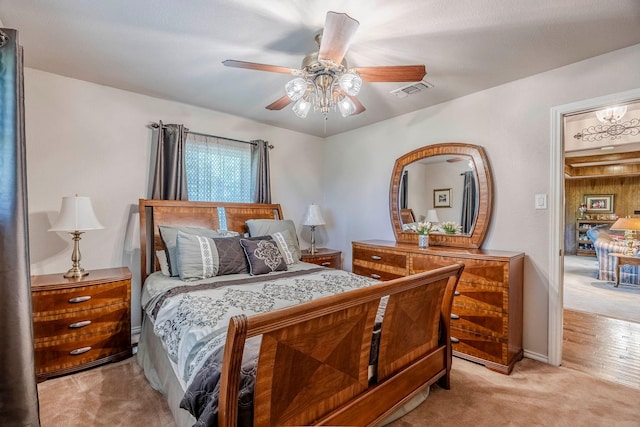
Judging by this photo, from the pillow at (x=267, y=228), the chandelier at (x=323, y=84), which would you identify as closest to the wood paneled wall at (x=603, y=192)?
the pillow at (x=267, y=228)

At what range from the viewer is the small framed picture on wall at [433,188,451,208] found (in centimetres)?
321

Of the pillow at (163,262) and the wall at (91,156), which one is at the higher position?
the wall at (91,156)

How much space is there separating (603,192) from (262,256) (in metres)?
10.4

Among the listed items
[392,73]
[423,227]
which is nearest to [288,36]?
[392,73]

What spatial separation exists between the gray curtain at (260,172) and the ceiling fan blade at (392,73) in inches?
82.5

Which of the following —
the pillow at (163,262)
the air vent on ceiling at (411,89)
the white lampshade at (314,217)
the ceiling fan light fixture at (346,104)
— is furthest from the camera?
the white lampshade at (314,217)

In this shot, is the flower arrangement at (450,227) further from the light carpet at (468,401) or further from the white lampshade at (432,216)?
the light carpet at (468,401)

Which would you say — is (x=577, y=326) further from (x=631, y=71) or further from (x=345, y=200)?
(x=345, y=200)

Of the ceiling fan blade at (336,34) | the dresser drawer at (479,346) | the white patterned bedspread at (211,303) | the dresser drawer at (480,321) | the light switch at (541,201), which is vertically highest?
the ceiling fan blade at (336,34)

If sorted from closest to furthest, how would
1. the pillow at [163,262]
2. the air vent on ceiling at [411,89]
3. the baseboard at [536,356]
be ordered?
the baseboard at [536,356] < the pillow at [163,262] < the air vent on ceiling at [411,89]

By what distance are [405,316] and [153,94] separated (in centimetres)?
320

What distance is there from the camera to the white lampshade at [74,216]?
7.71 ft

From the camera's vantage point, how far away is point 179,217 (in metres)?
3.11

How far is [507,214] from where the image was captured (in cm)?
279
